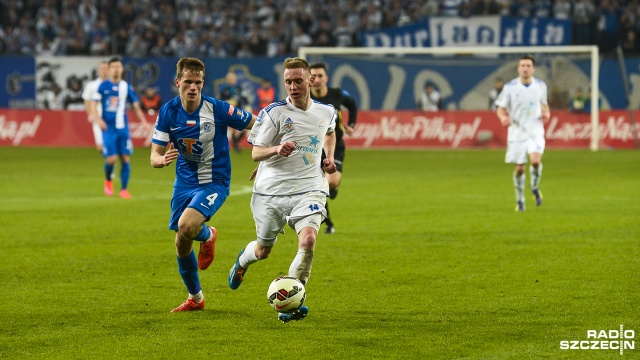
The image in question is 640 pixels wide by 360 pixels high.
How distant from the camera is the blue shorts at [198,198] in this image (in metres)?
8.15

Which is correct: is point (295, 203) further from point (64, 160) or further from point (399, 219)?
point (64, 160)

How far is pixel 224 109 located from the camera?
8.38 metres

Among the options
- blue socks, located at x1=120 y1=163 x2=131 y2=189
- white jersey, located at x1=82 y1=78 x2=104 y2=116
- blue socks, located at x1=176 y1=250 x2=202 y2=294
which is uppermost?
white jersey, located at x1=82 y1=78 x2=104 y2=116

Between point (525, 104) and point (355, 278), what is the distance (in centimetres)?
750

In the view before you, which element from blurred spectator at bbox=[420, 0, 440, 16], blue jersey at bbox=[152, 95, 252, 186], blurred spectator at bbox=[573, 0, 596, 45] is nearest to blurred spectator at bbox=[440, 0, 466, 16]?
blurred spectator at bbox=[420, 0, 440, 16]

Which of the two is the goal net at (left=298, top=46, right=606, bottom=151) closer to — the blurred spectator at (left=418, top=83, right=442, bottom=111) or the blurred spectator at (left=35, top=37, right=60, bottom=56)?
the blurred spectator at (left=418, top=83, right=442, bottom=111)

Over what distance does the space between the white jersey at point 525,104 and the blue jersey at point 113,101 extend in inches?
255

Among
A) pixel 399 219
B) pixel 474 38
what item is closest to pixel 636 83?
pixel 474 38

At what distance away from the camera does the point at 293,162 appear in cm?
808

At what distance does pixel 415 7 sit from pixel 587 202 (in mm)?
20190

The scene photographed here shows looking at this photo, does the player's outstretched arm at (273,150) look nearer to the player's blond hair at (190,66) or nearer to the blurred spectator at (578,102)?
the player's blond hair at (190,66)

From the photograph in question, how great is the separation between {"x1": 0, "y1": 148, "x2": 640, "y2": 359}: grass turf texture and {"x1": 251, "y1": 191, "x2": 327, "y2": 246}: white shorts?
66 cm

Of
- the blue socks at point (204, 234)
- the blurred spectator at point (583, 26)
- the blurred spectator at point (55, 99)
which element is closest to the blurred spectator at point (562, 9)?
the blurred spectator at point (583, 26)

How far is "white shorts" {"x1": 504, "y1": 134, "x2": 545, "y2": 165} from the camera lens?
53.8ft
